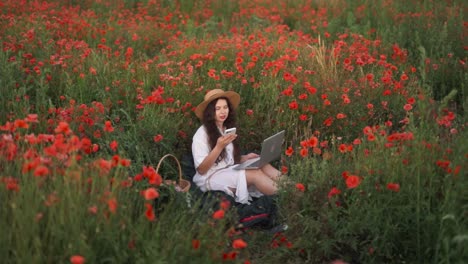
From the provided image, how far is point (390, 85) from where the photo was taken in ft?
18.7

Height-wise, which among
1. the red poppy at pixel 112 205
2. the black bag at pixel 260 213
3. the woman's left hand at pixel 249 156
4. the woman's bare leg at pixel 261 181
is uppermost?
the red poppy at pixel 112 205

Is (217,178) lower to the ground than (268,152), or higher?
lower

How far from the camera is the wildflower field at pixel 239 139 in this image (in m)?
2.80

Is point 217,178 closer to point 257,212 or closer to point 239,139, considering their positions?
point 257,212

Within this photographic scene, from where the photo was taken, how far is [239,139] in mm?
5422

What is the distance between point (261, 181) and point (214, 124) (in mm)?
635

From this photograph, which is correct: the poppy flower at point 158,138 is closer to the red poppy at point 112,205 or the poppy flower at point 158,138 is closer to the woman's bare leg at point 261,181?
the woman's bare leg at point 261,181

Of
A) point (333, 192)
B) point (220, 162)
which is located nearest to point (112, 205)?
point (333, 192)

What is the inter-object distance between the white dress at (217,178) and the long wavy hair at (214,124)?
45mm

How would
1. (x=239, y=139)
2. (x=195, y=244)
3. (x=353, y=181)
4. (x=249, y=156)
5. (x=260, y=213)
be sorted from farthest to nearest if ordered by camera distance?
(x=239, y=139) < (x=249, y=156) < (x=260, y=213) < (x=353, y=181) < (x=195, y=244)

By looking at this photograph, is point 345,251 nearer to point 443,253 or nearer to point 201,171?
point 443,253

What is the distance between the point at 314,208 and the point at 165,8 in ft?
21.4

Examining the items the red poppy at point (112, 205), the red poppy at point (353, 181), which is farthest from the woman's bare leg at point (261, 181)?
the red poppy at point (112, 205)

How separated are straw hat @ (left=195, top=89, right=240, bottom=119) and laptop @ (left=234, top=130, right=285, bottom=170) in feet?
1.89
